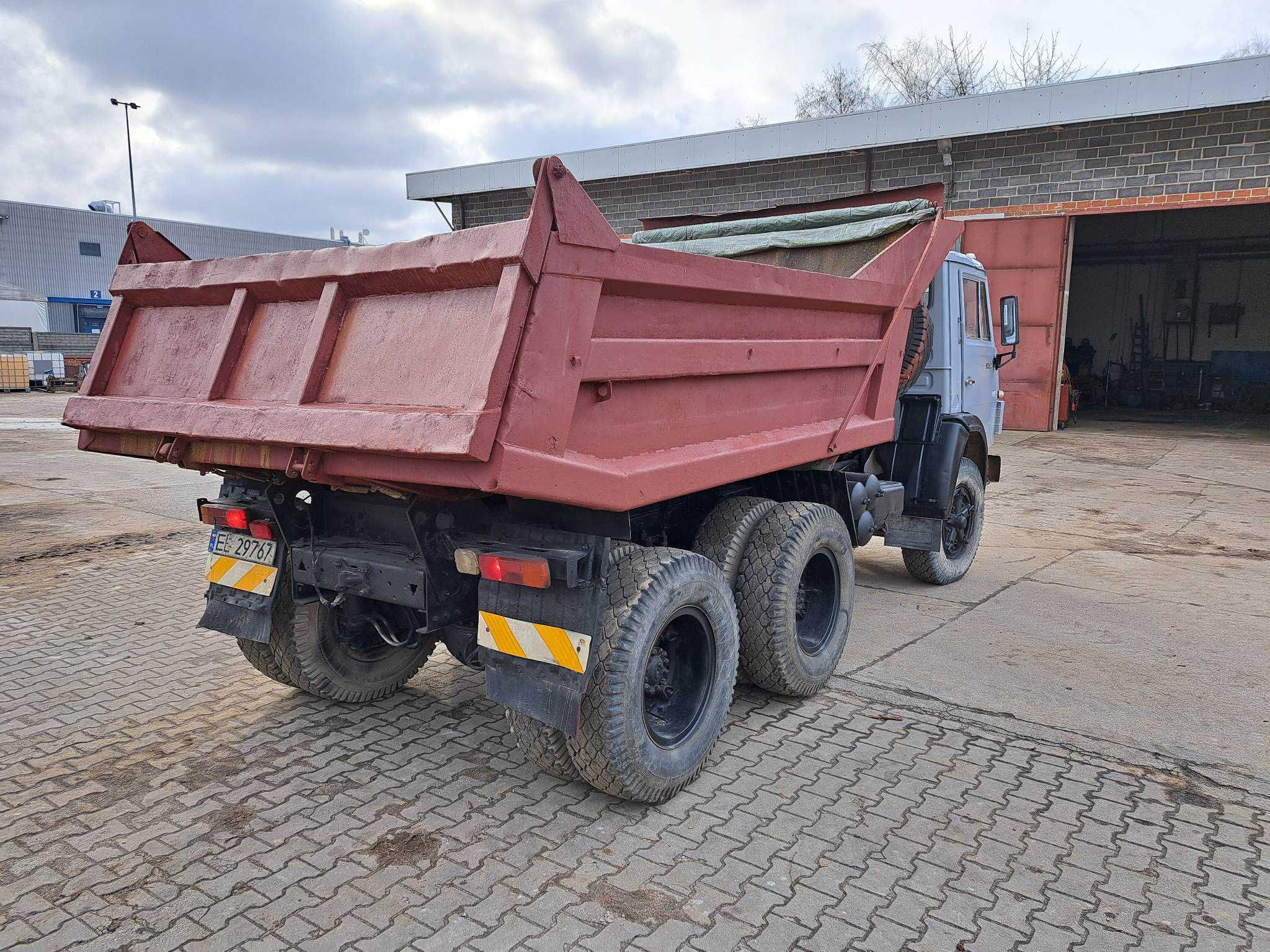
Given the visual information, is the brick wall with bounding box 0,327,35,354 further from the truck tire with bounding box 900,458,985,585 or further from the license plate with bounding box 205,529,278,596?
the truck tire with bounding box 900,458,985,585

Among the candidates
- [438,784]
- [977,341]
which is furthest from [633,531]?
[977,341]

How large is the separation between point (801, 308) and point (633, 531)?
129cm

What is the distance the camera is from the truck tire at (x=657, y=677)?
309 cm

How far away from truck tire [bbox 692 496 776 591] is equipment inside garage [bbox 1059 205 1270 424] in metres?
21.0

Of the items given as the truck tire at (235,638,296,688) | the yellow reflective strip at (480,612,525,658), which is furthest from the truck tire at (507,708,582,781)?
the truck tire at (235,638,296,688)

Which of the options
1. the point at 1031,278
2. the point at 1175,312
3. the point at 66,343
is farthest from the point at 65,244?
the point at 1175,312

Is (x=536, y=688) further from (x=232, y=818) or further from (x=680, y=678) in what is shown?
(x=232, y=818)

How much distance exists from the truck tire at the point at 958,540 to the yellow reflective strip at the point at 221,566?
4.47 meters

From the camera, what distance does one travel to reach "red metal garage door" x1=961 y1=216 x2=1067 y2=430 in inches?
599

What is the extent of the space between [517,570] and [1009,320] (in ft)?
17.0

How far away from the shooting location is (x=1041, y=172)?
14.8 meters

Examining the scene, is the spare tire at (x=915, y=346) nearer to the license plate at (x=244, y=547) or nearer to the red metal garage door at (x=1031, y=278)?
the license plate at (x=244, y=547)

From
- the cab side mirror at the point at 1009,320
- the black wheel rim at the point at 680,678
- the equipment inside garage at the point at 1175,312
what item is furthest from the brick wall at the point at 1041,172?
the black wheel rim at the point at 680,678

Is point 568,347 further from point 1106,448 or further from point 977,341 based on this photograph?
point 1106,448
